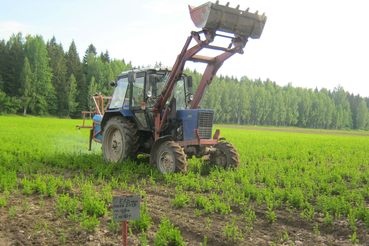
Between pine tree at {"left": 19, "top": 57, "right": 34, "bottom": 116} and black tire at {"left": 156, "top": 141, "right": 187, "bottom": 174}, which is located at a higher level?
pine tree at {"left": 19, "top": 57, "right": 34, "bottom": 116}

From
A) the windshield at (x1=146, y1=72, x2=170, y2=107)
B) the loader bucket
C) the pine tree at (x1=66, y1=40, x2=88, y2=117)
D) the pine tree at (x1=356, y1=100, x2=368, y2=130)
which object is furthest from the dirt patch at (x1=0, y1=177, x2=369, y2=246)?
the pine tree at (x1=356, y1=100, x2=368, y2=130)

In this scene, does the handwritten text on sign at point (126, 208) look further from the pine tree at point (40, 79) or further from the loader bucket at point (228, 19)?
the pine tree at point (40, 79)

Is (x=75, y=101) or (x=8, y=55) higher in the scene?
(x=8, y=55)

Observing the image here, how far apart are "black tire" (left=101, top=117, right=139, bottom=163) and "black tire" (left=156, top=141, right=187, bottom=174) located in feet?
3.60

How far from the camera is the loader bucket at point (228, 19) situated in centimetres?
671

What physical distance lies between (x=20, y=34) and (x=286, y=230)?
263ft

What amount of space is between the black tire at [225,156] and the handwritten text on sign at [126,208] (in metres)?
4.92

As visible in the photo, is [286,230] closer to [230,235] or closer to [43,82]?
[230,235]

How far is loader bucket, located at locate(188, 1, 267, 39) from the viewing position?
22.0 feet

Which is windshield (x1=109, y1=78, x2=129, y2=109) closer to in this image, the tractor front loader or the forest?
the tractor front loader

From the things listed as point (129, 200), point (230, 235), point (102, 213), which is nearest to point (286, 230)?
point (230, 235)

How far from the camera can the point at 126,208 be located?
11.7 ft

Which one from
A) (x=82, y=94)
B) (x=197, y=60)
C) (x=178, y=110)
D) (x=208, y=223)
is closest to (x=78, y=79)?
(x=82, y=94)

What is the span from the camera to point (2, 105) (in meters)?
55.0
